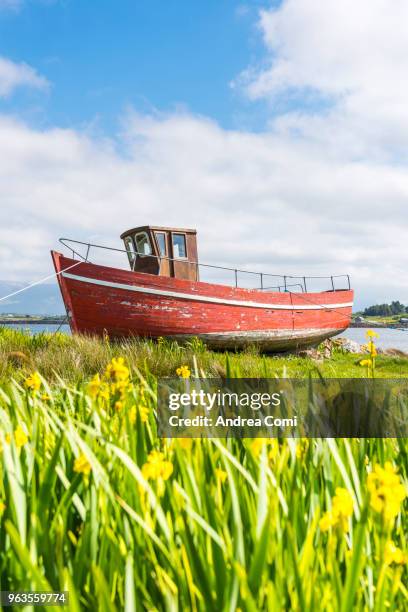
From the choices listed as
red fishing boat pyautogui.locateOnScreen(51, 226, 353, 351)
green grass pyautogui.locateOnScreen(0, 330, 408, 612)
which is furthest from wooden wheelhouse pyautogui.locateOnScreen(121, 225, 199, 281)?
green grass pyautogui.locateOnScreen(0, 330, 408, 612)

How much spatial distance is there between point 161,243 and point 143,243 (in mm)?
648

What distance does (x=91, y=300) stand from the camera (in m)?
15.3

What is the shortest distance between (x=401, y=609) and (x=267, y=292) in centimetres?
1744

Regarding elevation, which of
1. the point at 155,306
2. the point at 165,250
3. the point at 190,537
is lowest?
the point at 190,537

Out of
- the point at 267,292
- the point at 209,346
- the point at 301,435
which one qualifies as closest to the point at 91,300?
the point at 209,346

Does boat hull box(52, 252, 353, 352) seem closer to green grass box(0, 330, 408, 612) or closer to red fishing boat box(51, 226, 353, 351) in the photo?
red fishing boat box(51, 226, 353, 351)

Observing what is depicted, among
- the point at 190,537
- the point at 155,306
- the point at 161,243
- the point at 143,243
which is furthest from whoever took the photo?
the point at 143,243

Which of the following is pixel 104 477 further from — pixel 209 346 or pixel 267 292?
pixel 267 292

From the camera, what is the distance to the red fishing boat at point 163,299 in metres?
15.1

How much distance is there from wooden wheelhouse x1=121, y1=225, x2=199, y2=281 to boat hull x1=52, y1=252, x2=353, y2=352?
3.65 feet

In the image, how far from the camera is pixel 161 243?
16328mm

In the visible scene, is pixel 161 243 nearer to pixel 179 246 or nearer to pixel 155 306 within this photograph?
pixel 179 246

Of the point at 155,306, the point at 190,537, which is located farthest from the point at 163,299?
the point at 190,537

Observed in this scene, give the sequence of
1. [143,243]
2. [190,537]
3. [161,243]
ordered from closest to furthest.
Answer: [190,537]
[161,243]
[143,243]
